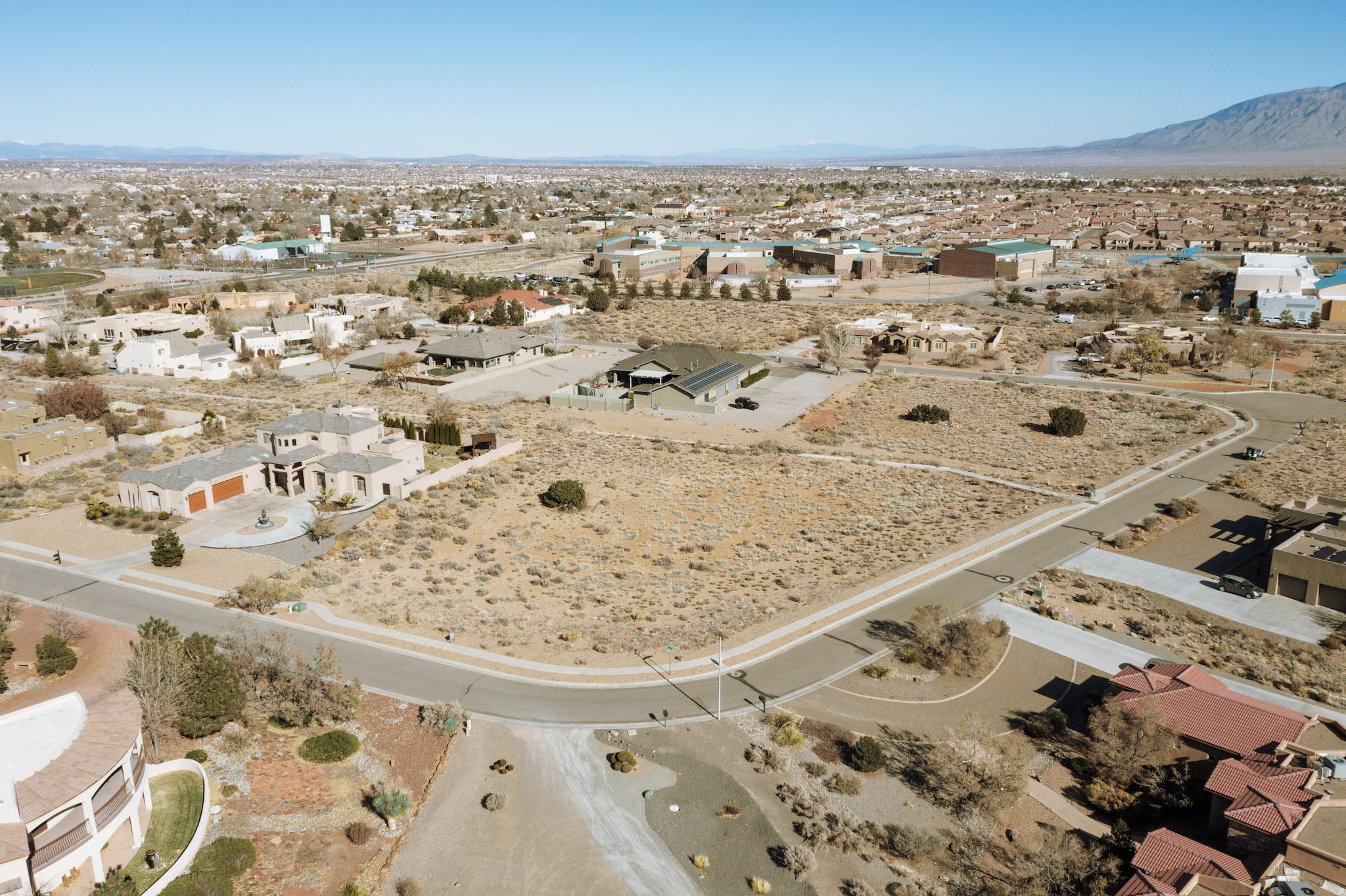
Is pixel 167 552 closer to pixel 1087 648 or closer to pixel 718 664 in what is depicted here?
pixel 718 664

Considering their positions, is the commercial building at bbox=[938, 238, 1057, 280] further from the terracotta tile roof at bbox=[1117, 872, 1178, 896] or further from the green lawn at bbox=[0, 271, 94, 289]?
the green lawn at bbox=[0, 271, 94, 289]

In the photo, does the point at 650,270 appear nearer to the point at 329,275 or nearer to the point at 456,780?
the point at 329,275

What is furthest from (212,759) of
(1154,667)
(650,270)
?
(650,270)

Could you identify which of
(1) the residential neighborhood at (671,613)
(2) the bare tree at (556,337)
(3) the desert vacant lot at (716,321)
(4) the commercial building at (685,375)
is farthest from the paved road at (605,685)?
(2) the bare tree at (556,337)

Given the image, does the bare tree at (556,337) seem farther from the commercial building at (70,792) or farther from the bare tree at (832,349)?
the commercial building at (70,792)

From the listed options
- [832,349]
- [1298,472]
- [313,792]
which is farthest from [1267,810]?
[832,349]

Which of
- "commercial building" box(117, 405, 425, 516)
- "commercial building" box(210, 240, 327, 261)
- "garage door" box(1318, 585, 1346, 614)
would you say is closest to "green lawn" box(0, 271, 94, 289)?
"commercial building" box(210, 240, 327, 261)
